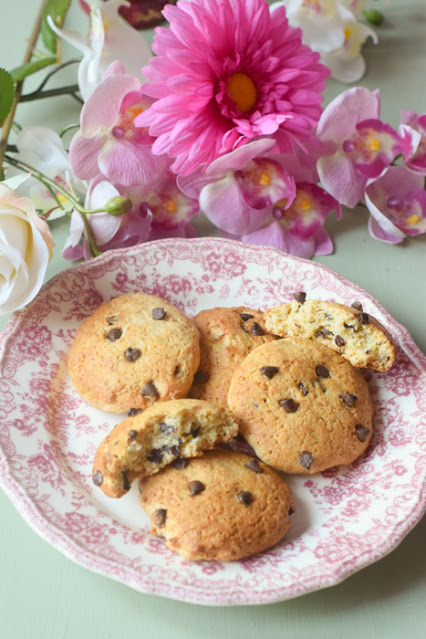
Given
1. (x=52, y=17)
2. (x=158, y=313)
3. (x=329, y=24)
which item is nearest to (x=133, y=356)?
(x=158, y=313)

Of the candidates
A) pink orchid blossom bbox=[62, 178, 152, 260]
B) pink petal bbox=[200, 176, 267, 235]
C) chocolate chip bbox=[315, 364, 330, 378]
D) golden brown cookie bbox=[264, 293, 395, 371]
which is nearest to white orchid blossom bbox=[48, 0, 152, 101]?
pink orchid blossom bbox=[62, 178, 152, 260]

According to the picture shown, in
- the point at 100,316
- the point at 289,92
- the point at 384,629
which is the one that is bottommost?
the point at 384,629

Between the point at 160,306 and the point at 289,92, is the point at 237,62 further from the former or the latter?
the point at 160,306

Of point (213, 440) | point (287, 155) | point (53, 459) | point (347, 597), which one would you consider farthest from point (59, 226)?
point (347, 597)

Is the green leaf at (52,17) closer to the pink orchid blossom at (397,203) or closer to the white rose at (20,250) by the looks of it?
the white rose at (20,250)

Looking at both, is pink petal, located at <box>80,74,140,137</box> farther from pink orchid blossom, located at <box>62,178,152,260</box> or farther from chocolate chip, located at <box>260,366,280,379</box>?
chocolate chip, located at <box>260,366,280,379</box>
